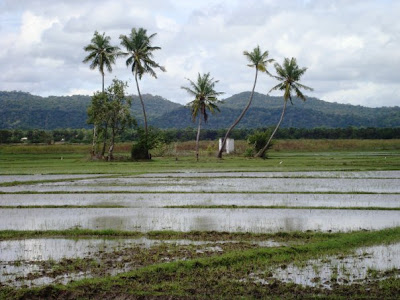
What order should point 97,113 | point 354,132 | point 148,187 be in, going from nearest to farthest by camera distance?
point 148,187 < point 97,113 < point 354,132

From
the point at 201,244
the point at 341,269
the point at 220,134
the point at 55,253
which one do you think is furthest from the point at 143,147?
the point at 220,134

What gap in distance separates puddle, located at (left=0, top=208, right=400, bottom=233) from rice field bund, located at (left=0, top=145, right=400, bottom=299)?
26mm

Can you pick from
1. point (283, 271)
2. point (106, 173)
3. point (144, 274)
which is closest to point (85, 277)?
point (144, 274)

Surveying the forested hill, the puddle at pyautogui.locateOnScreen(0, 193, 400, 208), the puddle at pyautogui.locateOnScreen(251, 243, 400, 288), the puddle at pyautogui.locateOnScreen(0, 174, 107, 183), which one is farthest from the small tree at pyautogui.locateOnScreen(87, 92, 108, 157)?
the forested hill

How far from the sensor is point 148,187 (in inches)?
953

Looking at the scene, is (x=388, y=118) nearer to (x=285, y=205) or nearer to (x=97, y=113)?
(x=97, y=113)

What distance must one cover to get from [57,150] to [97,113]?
688 inches

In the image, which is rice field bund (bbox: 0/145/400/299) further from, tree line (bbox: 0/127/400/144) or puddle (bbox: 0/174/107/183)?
tree line (bbox: 0/127/400/144)

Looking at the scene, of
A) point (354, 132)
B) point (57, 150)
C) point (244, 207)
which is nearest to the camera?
point (244, 207)

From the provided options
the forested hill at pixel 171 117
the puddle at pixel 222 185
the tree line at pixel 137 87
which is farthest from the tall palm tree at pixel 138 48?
the forested hill at pixel 171 117

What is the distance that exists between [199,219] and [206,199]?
448 cm

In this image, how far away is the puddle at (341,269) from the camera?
8.59 metres

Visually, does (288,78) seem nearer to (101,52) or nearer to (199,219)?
(101,52)

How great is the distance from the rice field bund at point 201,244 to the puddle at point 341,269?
2 cm
